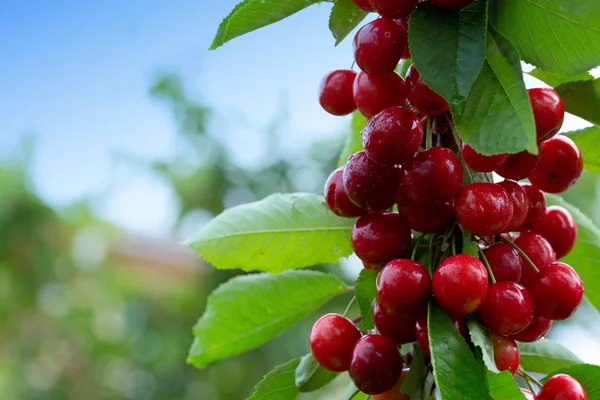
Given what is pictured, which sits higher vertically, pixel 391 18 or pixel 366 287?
pixel 391 18

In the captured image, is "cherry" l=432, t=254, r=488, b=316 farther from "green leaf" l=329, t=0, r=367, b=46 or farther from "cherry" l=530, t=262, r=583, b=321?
"green leaf" l=329, t=0, r=367, b=46

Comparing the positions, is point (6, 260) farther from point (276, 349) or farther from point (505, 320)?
point (505, 320)

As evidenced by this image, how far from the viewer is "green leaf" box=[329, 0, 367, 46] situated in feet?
1.34

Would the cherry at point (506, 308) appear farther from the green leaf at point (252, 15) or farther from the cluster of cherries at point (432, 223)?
the green leaf at point (252, 15)

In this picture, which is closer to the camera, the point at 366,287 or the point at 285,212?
the point at 366,287

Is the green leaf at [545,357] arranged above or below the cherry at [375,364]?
below

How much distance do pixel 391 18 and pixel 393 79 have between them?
0.04 meters

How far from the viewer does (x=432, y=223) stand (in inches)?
14.1

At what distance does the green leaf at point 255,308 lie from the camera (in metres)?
0.54

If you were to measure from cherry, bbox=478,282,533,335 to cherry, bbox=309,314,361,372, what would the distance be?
→ 3.6 inches

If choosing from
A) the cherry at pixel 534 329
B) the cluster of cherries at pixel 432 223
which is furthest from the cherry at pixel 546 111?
the cherry at pixel 534 329

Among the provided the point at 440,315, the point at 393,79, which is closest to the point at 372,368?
the point at 440,315

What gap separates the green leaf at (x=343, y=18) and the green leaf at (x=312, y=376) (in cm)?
21

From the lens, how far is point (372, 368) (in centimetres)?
36
